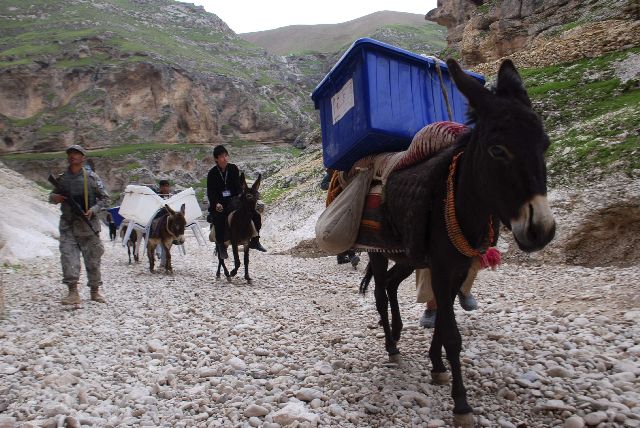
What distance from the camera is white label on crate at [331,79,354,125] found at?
4449 millimetres

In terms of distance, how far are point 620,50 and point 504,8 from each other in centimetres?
1819

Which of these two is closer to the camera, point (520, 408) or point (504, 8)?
point (520, 408)

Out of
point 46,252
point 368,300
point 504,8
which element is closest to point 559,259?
point 368,300

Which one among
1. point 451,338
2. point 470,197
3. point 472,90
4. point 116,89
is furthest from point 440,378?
point 116,89

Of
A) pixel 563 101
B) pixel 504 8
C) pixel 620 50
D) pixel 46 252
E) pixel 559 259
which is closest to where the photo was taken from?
pixel 559 259

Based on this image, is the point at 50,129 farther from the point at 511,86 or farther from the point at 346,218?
the point at 511,86

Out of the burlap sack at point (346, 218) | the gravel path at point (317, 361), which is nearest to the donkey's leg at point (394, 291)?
the gravel path at point (317, 361)

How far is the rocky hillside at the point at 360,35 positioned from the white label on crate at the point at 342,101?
370 feet

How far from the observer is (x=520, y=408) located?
3.35m

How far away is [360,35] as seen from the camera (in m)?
143

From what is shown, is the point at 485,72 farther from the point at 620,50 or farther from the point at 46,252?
the point at 46,252

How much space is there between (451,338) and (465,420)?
556 millimetres

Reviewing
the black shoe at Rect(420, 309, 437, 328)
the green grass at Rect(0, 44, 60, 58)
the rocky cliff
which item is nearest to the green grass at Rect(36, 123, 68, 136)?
the green grass at Rect(0, 44, 60, 58)

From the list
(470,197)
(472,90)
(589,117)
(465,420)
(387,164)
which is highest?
(589,117)
